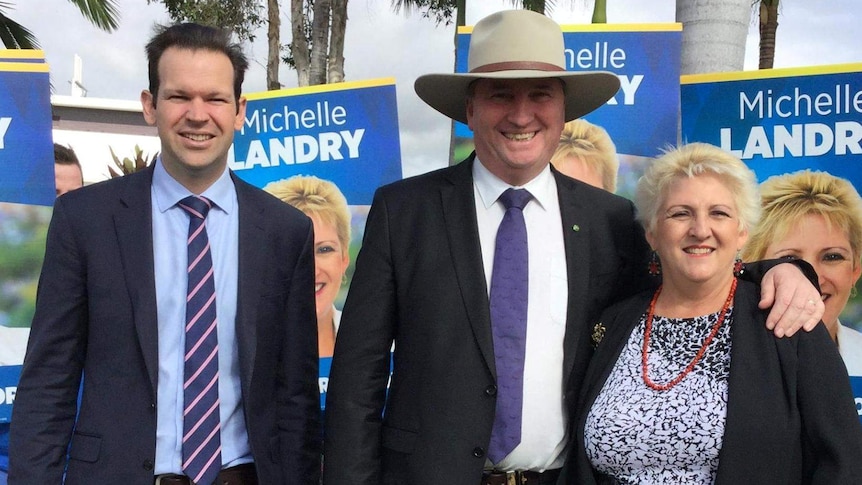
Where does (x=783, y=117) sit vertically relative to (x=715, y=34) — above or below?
below

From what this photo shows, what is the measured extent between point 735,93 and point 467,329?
89.1 inches

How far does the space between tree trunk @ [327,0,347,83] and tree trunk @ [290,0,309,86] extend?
14.5 inches

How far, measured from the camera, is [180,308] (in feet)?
6.81

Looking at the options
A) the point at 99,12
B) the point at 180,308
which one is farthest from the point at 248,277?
the point at 99,12

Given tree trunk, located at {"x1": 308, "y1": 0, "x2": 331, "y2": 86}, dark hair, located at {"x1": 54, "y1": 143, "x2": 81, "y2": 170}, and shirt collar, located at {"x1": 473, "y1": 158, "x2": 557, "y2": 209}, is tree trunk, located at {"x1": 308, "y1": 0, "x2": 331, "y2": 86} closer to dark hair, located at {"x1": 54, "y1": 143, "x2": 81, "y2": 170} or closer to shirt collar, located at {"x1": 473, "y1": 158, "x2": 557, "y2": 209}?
dark hair, located at {"x1": 54, "y1": 143, "x2": 81, "y2": 170}

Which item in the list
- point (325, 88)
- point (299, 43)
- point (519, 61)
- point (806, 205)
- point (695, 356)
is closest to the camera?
point (695, 356)

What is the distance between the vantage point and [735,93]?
369 cm

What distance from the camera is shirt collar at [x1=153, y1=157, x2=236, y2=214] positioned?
7.08 feet

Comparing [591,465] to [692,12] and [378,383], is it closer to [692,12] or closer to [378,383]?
[378,383]

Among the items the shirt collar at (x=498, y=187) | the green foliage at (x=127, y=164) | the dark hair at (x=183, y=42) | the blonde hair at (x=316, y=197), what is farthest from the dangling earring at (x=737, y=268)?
the green foliage at (x=127, y=164)

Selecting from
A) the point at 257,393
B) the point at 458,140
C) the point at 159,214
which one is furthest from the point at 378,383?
the point at 458,140

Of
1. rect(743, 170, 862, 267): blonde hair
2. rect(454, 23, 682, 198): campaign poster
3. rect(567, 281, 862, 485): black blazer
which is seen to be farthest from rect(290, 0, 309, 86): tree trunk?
rect(567, 281, 862, 485): black blazer

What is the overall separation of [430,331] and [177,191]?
0.79 meters

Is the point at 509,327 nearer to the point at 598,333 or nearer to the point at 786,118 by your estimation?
the point at 598,333
